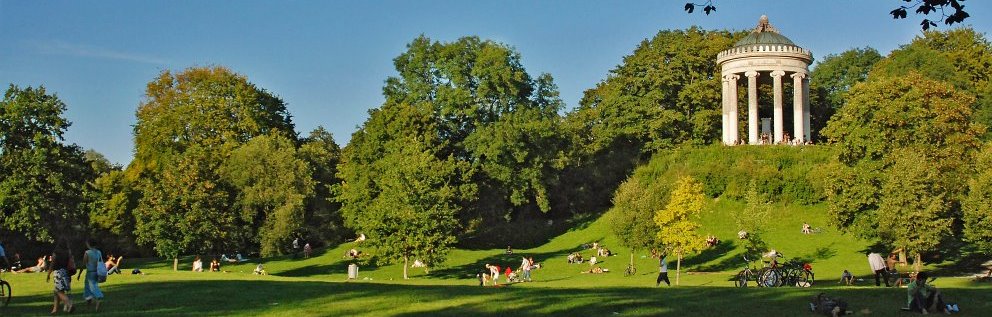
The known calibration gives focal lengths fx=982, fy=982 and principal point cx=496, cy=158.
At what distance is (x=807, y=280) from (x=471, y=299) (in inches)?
551

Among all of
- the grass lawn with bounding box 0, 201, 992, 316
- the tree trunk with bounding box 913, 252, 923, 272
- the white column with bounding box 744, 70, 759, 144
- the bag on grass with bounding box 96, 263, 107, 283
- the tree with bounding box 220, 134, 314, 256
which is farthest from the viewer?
the white column with bounding box 744, 70, 759, 144

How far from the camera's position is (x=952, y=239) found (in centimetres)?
4922

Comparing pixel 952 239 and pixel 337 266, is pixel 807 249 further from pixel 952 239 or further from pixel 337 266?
pixel 337 266

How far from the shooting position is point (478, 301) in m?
24.0

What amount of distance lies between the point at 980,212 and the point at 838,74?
48.8 metres

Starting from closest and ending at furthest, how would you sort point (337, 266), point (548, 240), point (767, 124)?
1. point (337, 266)
2. point (548, 240)
3. point (767, 124)

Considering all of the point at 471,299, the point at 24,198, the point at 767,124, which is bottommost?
the point at 471,299

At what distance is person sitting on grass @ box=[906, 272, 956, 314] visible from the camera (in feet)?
75.7

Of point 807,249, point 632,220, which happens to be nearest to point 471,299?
point 632,220

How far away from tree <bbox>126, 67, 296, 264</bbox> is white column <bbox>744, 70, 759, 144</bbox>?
107 feet

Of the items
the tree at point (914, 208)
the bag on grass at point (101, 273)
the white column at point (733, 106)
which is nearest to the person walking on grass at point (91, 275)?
the bag on grass at point (101, 273)

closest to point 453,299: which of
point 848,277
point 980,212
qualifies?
point 848,277

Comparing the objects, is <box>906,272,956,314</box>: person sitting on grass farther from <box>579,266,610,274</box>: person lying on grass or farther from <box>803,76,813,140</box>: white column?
<box>803,76,813,140</box>: white column

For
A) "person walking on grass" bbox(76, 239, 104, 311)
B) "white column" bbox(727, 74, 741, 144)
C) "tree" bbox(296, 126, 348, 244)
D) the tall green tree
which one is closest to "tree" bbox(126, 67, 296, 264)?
"tree" bbox(296, 126, 348, 244)
